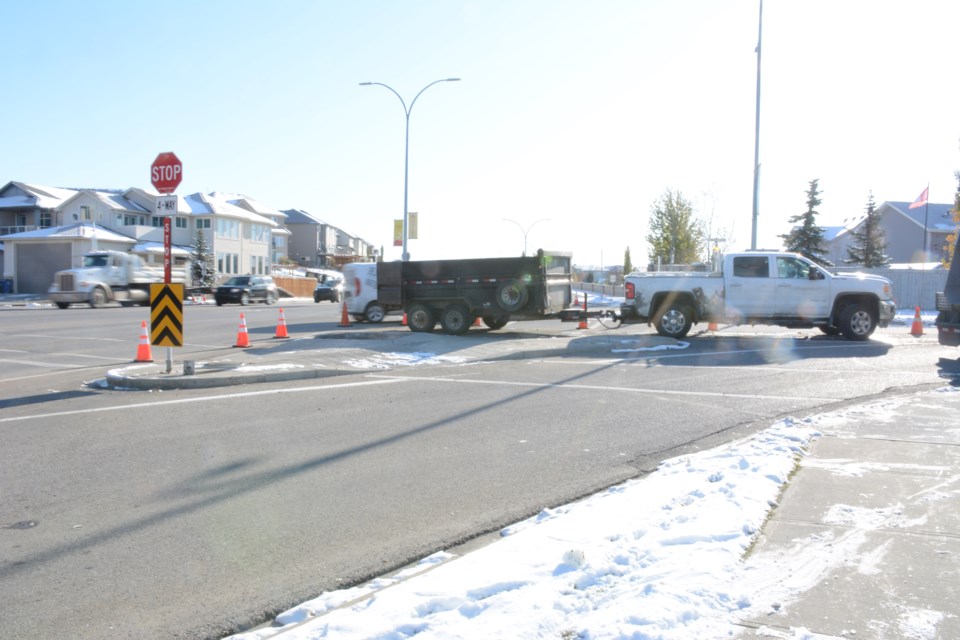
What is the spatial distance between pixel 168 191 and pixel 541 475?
27.2 ft

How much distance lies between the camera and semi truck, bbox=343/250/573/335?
63.6 feet

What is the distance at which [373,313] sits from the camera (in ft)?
81.9

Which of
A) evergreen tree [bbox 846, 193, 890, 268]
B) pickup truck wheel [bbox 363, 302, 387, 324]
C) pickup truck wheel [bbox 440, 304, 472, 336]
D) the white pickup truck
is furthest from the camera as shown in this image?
evergreen tree [bbox 846, 193, 890, 268]

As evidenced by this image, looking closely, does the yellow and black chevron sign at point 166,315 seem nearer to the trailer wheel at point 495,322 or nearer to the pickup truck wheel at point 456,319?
the pickup truck wheel at point 456,319

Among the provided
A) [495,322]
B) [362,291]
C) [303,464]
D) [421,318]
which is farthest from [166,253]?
[362,291]

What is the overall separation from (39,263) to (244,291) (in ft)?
71.6

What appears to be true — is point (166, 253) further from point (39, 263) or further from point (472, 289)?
point (39, 263)

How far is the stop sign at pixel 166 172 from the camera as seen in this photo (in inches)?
481

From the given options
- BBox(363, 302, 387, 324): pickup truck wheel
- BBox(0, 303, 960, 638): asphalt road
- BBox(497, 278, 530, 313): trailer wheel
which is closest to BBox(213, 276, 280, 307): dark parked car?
BBox(363, 302, 387, 324): pickup truck wheel

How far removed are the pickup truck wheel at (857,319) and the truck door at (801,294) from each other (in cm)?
43

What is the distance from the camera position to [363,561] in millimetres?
4934

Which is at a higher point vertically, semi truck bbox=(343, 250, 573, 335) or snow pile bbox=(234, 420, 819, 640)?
semi truck bbox=(343, 250, 573, 335)

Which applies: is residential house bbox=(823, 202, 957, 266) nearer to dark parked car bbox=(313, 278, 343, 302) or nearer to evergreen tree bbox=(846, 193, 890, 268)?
evergreen tree bbox=(846, 193, 890, 268)

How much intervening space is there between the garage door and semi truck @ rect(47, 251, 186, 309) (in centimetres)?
1902
